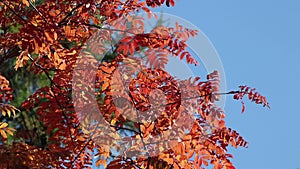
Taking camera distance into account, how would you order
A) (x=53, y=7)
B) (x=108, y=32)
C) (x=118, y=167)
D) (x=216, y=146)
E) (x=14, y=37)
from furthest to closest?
(x=14, y=37)
(x=53, y=7)
(x=108, y=32)
(x=216, y=146)
(x=118, y=167)

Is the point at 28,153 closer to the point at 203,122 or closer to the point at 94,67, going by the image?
the point at 94,67

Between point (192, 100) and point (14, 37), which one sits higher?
point (14, 37)

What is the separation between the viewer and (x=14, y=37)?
669cm

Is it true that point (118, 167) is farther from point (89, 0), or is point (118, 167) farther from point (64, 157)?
point (89, 0)

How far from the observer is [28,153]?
17.7ft

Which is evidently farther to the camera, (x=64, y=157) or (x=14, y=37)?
(x=14, y=37)

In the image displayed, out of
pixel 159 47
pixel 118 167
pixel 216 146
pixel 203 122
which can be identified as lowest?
pixel 118 167

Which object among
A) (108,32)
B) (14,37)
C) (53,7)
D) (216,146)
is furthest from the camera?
(14,37)

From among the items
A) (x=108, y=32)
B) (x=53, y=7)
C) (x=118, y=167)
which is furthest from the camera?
(x=53, y=7)

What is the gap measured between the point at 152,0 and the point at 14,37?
224 centimetres

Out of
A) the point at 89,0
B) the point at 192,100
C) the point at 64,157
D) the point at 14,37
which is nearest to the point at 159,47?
the point at 192,100

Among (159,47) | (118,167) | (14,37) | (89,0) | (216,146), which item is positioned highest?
(14,37)

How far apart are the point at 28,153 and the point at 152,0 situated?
208 centimetres

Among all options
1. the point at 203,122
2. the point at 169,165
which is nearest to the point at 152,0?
the point at 203,122
